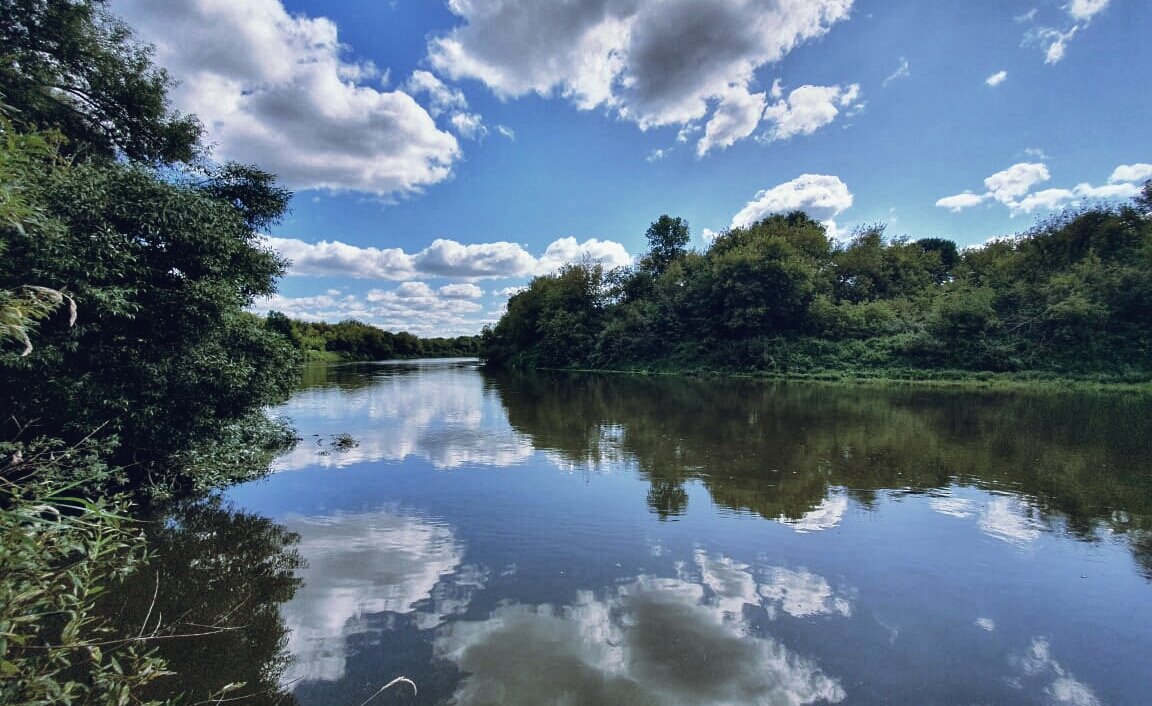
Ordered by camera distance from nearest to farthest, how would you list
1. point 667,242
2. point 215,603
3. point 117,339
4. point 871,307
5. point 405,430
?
point 215,603
point 117,339
point 405,430
point 871,307
point 667,242

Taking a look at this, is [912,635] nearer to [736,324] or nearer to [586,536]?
[586,536]

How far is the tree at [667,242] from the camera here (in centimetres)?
6162

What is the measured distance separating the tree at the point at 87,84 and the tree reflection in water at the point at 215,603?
9.03 metres

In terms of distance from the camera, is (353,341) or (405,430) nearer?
(405,430)

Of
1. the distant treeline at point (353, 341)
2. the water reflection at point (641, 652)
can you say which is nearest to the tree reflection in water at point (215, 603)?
the water reflection at point (641, 652)

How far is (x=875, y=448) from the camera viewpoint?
12.0 m

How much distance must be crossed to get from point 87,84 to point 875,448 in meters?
21.0

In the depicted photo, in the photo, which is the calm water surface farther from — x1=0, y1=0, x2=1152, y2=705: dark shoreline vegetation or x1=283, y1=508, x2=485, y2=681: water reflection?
x1=0, y1=0, x2=1152, y2=705: dark shoreline vegetation

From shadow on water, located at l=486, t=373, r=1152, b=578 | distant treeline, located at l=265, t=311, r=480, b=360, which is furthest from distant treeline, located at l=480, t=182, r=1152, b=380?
distant treeline, located at l=265, t=311, r=480, b=360

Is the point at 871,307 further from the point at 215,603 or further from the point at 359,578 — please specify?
the point at 215,603

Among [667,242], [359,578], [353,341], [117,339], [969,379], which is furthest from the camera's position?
[353,341]

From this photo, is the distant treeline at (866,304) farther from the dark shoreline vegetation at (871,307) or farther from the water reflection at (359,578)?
the water reflection at (359,578)

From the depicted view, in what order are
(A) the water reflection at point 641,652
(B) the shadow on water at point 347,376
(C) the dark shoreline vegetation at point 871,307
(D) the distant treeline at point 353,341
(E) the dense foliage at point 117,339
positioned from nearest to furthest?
(A) the water reflection at point 641,652
(E) the dense foliage at point 117,339
(C) the dark shoreline vegetation at point 871,307
(B) the shadow on water at point 347,376
(D) the distant treeline at point 353,341

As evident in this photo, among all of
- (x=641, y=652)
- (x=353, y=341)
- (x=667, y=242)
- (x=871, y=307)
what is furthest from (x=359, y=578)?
(x=353, y=341)
